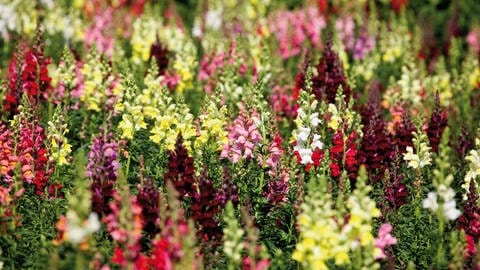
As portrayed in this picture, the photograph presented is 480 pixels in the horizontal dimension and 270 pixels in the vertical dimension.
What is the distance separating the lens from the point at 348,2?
15391 mm

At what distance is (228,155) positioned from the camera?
8258 millimetres

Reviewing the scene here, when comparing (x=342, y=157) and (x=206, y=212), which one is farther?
(x=342, y=157)

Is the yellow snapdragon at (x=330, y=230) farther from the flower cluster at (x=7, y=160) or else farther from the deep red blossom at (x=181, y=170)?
the flower cluster at (x=7, y=160)

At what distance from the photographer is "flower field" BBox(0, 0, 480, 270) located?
6.14 m

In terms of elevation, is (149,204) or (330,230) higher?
(149,204)

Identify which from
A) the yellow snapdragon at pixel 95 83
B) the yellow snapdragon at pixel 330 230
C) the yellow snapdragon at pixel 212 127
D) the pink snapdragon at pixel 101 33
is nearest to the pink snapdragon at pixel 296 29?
the pink snapdragon at pixel 101 33

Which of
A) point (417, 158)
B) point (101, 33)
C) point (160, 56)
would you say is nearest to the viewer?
point (417, 158)

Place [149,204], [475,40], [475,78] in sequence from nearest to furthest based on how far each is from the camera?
[149,204]
[475,78]
[475,40]

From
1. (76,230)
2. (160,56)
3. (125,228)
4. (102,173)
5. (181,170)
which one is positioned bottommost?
(76,230)

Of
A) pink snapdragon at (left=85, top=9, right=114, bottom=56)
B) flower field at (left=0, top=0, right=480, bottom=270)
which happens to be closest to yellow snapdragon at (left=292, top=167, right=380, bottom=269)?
flower field at (left=0, top=0, right=480, bottom=270)

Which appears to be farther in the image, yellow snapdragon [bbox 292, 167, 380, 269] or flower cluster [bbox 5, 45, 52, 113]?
flower cluster [bbox 5, 45, 52, 113]

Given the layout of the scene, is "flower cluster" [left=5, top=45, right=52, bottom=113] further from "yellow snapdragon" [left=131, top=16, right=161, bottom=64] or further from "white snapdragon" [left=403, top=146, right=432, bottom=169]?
"white snapdragon" [left=403, top=146, right=432, bottom=169]

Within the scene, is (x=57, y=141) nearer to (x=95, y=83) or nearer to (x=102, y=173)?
(x=102, y=173)

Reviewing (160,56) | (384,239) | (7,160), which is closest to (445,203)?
(384,239)
